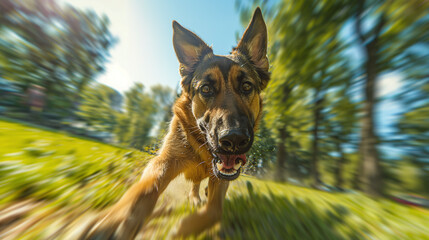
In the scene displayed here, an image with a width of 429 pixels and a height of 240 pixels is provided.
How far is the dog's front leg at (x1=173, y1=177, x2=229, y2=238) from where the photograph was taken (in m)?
1.64

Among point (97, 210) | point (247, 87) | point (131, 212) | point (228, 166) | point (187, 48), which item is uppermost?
point (187, 48)

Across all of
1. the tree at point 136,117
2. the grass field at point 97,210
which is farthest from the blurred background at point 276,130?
the tree at point 136,117

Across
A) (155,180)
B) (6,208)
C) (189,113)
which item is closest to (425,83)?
(189,113)

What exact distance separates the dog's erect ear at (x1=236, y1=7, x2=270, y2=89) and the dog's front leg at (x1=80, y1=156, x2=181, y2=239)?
7.85 ft

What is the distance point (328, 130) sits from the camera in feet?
26.6

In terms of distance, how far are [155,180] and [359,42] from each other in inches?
312

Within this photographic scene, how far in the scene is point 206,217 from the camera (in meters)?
1.83

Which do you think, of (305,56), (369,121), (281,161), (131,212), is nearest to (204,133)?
(131,212)

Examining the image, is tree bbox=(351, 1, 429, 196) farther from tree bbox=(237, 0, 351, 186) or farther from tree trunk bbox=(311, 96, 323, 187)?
tree trunk bbox=(311, 96, 323, 187)

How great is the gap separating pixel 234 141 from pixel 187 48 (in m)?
2.12

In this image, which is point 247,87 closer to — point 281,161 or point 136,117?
point 281,161

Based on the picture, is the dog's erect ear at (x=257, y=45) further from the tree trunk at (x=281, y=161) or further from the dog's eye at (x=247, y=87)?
the tree trunk at (x=281, y=161)

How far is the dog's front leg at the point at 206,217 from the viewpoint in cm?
164

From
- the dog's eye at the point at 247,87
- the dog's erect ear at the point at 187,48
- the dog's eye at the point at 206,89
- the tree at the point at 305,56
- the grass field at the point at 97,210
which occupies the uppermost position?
the tree at the point at 305,56
